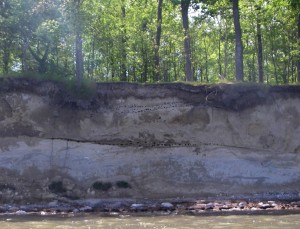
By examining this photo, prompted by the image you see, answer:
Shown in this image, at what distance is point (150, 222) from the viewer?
1328cm

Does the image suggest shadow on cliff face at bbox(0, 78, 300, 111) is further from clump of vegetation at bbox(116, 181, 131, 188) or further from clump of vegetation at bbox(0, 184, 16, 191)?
clump of vegetation at bbox(0, 184, 16, 191)

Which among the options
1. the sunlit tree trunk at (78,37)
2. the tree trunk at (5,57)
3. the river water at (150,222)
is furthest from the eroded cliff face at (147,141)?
the tree trunk at (5,57)

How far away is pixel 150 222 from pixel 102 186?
18.0 ft

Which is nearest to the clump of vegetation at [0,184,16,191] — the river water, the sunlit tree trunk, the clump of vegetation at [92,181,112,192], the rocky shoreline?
the rocky shoreline

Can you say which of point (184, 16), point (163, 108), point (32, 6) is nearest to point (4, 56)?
point (32, 6)

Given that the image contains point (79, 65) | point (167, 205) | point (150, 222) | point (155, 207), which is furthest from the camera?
point (79, 65)

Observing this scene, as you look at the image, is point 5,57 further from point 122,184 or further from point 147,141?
point 122,184

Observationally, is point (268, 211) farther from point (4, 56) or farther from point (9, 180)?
point (4, 56)

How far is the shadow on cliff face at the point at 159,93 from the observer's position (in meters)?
19.8

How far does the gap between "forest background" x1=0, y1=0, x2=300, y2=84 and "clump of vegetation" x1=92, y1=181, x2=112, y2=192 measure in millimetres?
4425

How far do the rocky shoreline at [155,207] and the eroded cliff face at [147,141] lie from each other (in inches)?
26.4

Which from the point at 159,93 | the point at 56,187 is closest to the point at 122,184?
the point at 56,187

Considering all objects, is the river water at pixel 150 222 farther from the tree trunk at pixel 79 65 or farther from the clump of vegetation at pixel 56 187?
the tree trunk at pixel 79 65

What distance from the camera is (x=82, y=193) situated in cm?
1827
